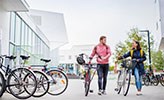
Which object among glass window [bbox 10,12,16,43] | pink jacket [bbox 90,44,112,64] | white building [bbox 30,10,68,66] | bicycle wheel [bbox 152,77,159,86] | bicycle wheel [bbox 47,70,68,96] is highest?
white building [bbox 30,10,68,66]

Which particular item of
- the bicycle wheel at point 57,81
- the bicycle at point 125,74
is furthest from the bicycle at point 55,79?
the bicycle at point 125,74

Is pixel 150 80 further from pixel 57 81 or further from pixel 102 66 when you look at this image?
pixel 57 81

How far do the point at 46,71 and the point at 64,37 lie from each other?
79.0 ft

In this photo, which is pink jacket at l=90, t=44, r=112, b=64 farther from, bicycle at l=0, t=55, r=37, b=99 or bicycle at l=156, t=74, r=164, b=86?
bicycle at l=156, t=74, r=164, b=86

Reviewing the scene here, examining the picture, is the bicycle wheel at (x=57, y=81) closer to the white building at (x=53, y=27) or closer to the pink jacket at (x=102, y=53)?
the pink jacket at (x=102, y=53)

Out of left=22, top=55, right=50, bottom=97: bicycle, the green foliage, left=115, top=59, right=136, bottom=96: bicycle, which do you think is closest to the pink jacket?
left=115, top=59, right=136, bottom=96: bicycle

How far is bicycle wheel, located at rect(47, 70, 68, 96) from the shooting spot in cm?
510

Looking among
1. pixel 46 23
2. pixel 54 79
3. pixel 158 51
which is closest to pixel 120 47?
pixel 158 51

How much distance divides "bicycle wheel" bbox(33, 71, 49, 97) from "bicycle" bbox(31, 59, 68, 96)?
0.22 metres

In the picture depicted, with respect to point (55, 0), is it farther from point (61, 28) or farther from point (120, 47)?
point (61, 28)

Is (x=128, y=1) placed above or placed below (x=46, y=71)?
above

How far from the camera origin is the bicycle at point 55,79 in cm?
509

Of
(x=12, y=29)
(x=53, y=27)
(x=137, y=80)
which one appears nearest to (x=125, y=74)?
(x=137, y=80)

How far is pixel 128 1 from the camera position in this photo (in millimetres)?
15594
